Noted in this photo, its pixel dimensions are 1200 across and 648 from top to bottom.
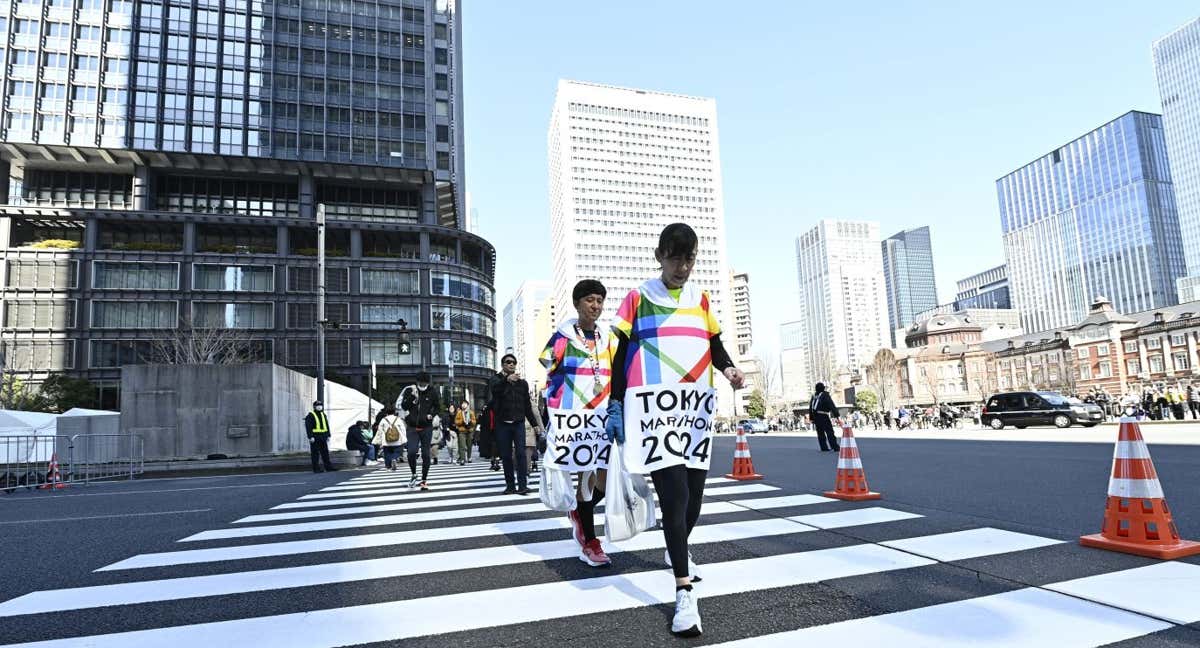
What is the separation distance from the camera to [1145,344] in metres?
68.5

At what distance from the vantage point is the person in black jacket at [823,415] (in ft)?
50.5

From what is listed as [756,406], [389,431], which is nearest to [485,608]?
[389,431]

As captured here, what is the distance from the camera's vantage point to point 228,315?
171ft

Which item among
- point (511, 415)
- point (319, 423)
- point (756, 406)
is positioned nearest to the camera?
point (511, 415)

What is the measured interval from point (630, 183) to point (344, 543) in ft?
502

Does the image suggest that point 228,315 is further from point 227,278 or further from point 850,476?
point 850,476

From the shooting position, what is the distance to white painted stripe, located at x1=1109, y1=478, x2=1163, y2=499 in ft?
13.2

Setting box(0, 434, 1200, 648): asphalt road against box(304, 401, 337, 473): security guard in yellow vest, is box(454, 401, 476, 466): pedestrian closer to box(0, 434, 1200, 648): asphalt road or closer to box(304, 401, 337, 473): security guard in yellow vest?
box(304, 401, 337, 473): security guard in yellow vest

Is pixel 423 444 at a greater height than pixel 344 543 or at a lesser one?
greater

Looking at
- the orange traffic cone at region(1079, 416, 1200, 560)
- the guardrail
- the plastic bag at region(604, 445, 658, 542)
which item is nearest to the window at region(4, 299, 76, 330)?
the guardrail

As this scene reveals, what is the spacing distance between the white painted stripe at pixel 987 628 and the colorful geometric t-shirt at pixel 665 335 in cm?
128

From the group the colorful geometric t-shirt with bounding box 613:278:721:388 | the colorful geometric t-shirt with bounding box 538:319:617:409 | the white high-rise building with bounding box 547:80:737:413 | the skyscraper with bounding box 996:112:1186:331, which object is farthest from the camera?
the white high-rise building with bounding box 547:80:737:413

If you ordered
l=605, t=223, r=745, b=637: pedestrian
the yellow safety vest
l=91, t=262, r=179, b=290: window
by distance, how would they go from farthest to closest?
l=91, t=262, r=179, b=290: window
the yellow safety vest
l=605, t=223, r=745, b=637: pedestrian

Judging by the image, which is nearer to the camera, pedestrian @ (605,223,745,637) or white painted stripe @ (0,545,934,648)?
→ white painted stripe @ (0,545,934,648)
